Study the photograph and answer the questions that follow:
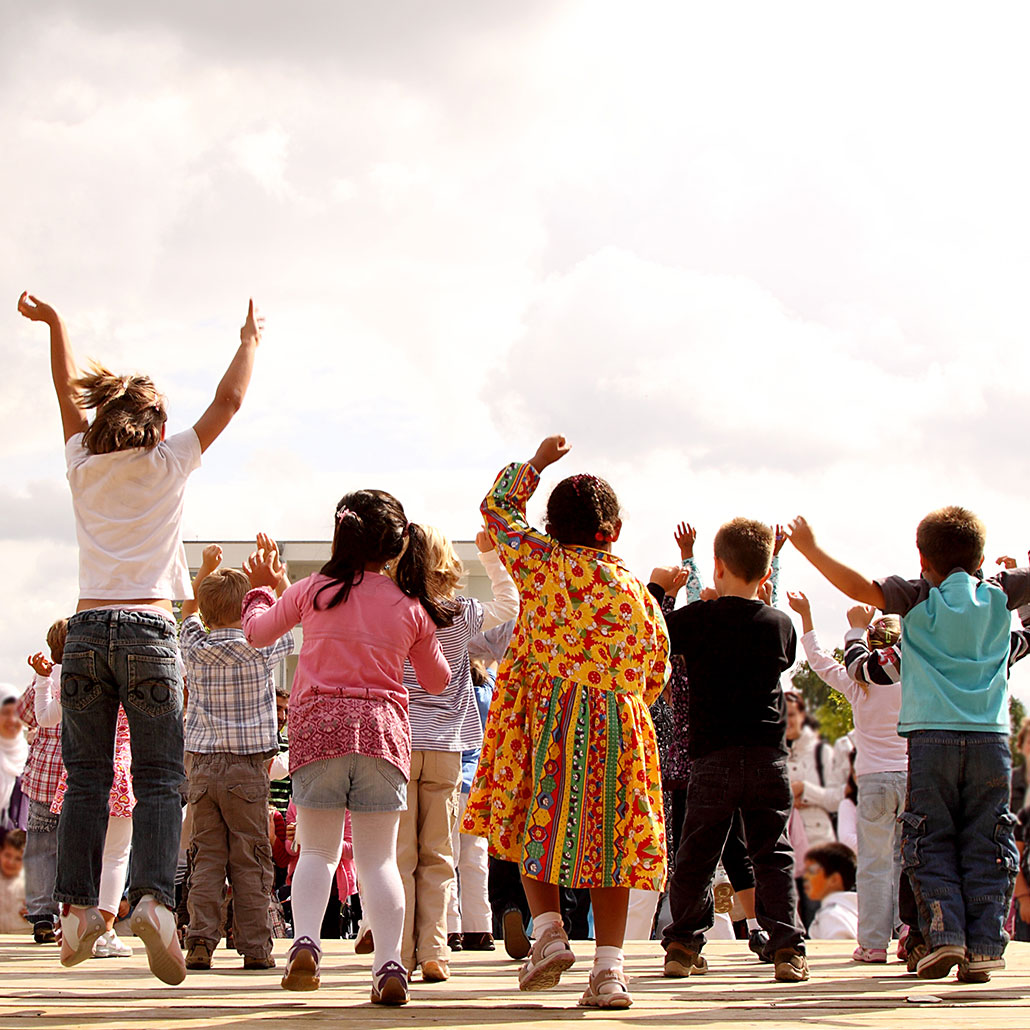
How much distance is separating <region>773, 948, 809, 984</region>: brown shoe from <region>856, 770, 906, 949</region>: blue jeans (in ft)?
5.45

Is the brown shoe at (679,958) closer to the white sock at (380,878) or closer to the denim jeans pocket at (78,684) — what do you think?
the white sock at (380,878)

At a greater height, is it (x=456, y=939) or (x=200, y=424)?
(x=200, y=424)

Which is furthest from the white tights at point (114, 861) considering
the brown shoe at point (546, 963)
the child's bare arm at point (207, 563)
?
the brown shoe at point (546, 963)

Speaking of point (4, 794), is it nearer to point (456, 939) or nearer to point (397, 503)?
point (456, 939)

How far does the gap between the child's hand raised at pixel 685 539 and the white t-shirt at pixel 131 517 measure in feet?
8.70

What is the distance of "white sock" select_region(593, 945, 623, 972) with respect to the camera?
471 cm

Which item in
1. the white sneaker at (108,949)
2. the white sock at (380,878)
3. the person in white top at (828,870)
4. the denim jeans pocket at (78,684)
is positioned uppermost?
the denim jeans pocket at (78,684)

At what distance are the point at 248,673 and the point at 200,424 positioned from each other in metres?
2.00

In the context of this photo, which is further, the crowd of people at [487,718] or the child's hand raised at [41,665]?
the child's hand raised at [41,665]

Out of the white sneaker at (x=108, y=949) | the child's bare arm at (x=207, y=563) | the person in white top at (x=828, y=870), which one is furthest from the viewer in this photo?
the person in white top at (x=828, y=870)

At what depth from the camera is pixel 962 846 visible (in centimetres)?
558

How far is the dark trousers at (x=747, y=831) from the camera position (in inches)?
229

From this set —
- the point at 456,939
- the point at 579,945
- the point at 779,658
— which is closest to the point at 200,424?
the point at 779,658

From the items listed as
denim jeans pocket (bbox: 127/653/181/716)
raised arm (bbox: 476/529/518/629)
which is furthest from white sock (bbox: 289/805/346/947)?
raised arm (bbox: 476/529/518/629)
